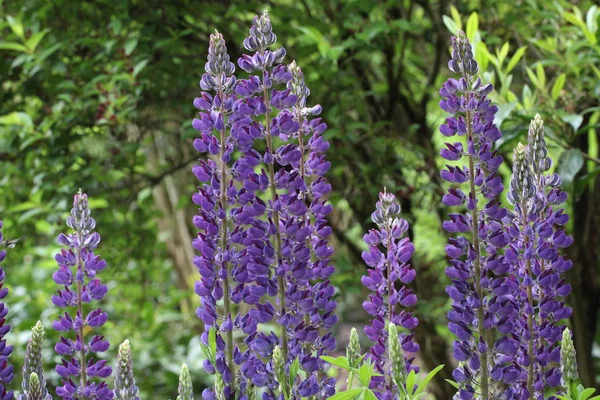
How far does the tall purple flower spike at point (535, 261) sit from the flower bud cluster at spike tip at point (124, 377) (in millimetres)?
717

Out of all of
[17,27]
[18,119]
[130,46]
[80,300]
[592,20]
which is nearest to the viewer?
[80,300]

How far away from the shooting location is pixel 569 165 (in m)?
2.64

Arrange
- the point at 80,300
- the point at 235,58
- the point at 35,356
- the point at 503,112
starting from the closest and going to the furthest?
the point at 35,356, the point at 80,300, the point at 503,112, the point at 235,58

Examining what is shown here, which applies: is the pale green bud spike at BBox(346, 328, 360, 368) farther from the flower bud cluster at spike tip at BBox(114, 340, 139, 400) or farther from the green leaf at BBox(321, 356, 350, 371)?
the flower bud cluster at spike tip at BBox(114, 340, 139, 400)

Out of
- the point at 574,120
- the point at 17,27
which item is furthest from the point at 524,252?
the point at 17,27

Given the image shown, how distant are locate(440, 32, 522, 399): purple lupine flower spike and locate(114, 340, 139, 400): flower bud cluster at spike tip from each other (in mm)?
581

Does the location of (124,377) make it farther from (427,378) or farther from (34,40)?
(34,40)

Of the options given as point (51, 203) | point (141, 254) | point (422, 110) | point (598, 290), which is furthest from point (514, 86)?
point (51, 203)

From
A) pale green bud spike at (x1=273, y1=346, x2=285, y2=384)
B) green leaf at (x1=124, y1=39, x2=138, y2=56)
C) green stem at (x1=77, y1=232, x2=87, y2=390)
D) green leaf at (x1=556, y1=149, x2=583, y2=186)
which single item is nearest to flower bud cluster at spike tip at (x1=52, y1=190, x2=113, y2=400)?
green stem at (x1=77, y1=232, x2=87, y2=390)

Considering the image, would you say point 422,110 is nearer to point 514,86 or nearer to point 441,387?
point 514,86

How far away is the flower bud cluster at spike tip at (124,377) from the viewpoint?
144cm

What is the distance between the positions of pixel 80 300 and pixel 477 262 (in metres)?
0.77

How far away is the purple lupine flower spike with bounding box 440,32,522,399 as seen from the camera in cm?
151

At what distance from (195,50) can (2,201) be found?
147 cm
